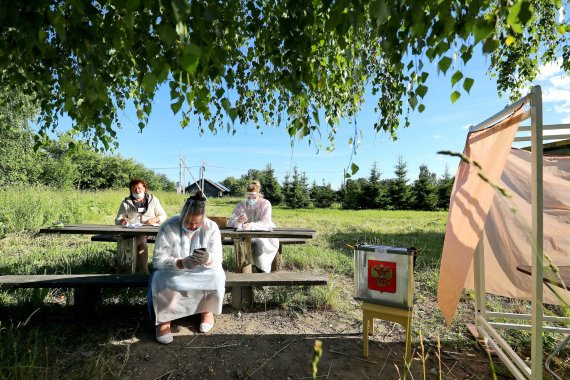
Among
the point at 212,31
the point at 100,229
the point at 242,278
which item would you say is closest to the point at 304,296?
the point at 242,278

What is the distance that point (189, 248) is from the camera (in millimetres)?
3023

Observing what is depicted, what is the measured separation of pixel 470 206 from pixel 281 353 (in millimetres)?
1936

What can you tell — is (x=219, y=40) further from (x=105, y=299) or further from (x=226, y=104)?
(x=105, y=299)

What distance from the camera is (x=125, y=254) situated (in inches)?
165

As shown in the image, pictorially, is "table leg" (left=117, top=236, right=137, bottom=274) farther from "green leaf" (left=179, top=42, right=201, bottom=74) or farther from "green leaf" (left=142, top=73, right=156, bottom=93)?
"green leaf" (left=179, top=42, right=201, bottom=74)

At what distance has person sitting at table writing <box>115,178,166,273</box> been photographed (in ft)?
15.4

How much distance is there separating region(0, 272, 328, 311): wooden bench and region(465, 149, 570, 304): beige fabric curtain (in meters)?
1.81

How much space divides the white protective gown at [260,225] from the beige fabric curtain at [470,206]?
8.71 ft

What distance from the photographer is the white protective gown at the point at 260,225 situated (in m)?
4.60

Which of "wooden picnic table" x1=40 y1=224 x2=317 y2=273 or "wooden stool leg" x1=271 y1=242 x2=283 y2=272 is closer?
"wooden picnic table" x1=40 y1=224 x2=317 y2=273

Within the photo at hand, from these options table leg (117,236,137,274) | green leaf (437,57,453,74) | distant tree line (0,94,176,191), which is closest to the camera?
green leaf (437,57,453,74)

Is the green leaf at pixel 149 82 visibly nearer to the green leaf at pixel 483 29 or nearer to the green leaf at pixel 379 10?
the green leaf at pixel 379 10

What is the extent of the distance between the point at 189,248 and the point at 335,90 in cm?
237

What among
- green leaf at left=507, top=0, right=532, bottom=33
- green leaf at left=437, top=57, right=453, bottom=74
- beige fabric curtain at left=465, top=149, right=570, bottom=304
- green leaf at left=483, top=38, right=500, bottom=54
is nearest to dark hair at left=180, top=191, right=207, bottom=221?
green leaf at left=437, top=57, right=453, bottom=74
